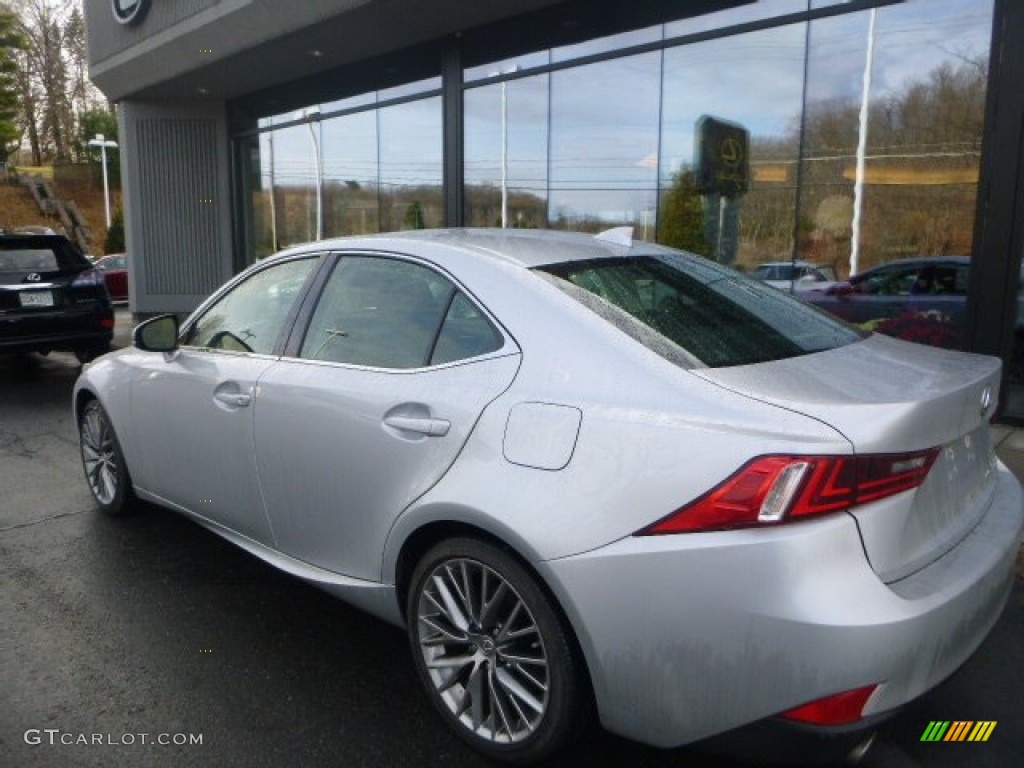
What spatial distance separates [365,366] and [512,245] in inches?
26.0

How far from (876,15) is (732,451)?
733cm

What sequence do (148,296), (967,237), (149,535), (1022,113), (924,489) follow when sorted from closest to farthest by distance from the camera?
(924,489), (149,535), (1022,113), (967,237), (148,296)

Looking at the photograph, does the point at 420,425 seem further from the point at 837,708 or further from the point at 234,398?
the point at 837,708

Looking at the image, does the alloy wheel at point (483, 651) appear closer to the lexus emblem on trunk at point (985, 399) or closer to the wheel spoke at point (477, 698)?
the wheel spoke at point (477, 698)

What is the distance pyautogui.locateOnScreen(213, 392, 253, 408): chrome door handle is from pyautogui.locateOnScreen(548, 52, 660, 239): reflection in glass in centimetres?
742

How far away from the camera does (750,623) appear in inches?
73.6

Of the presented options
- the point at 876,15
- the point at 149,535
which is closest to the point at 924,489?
the point at 149,535

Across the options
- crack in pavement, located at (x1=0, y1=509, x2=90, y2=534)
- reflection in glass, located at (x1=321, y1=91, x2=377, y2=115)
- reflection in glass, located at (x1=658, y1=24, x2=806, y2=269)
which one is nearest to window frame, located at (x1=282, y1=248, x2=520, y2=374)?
crack in pavement, located at (x1=0, y1=509, x2=90, y2=534)

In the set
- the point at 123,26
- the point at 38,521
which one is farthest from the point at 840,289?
the point at 123,26

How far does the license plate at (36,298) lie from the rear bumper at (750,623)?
28.5 ft

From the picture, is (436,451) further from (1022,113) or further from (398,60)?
(398,60)

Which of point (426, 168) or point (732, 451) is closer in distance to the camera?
point (732, 451)

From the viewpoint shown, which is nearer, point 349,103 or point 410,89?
point 410,89

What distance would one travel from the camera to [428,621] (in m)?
2.55
